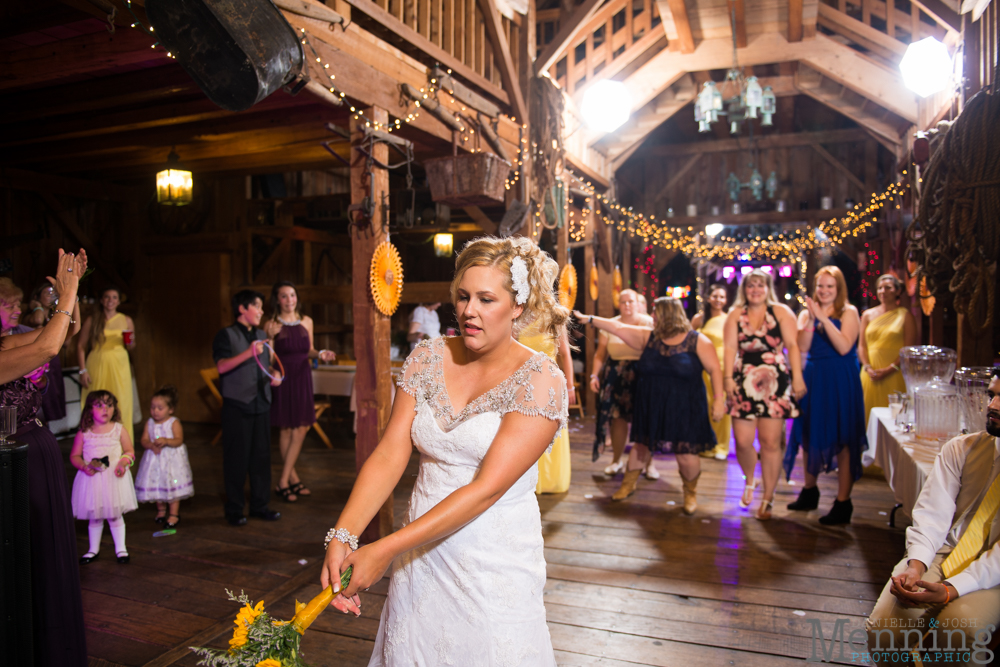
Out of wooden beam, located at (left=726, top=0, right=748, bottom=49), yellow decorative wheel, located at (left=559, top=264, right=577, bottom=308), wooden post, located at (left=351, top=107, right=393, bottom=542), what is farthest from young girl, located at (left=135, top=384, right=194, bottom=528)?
wooden beam, located at (left=726, top=0, right=748, bottom=49)

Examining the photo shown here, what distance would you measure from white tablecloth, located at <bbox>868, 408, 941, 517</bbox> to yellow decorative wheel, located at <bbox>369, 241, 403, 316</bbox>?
266cm

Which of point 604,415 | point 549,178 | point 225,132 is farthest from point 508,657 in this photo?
point 549,178

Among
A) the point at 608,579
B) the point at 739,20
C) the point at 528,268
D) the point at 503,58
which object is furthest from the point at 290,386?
the point at 739,20

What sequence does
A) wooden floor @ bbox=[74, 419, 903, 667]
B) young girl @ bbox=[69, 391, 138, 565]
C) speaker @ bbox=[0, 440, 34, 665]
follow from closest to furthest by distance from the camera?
speaker @ bbox=[0, 440, 34, 665] < wooden floor @ bbox=[74, 419, 903, 667] < young girl @ bbox=[69, 391, 138, 565]

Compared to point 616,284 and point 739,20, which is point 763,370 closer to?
point 739,20

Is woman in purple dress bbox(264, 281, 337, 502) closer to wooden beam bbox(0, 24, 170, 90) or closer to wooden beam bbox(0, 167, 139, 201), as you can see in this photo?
wooden beam bbox(0, 24, 170, 90)

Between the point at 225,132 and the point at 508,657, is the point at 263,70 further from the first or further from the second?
the point at 225,132

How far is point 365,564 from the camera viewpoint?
139 centimetres

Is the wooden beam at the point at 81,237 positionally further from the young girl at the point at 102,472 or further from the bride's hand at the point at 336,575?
the bride's hand at the point at 336,575

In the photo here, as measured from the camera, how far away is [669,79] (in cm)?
735

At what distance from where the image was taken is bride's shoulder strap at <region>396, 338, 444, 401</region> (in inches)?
67.8

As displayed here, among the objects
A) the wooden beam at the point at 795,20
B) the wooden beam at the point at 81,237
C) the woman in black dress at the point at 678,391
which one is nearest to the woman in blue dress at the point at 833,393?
the woman in black dress at the point at 678,391

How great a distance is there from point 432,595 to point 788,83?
848cm

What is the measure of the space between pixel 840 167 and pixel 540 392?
10.2 m
